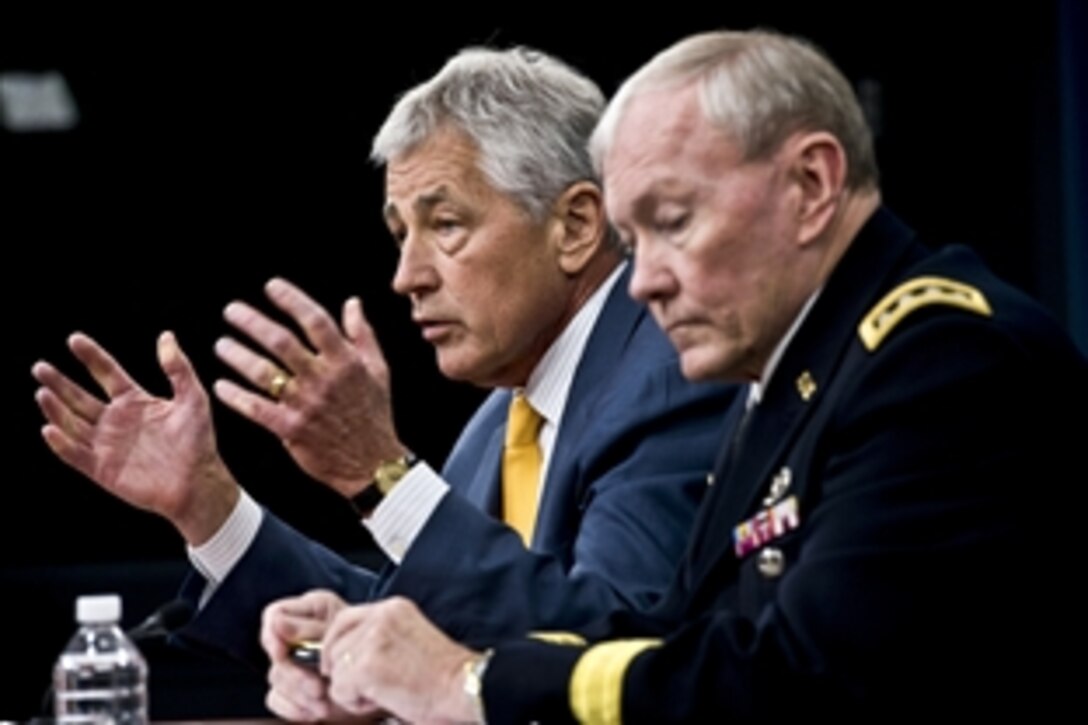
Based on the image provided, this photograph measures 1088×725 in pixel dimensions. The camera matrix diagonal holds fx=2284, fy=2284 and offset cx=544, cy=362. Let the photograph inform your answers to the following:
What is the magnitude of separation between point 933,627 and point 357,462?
2.46ft

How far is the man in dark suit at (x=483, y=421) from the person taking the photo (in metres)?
2.38

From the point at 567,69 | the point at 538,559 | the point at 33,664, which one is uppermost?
the point at 567,69

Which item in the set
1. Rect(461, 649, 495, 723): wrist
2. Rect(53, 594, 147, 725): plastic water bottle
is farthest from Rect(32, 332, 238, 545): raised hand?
Rect(461, 649, 495, 723): wrist

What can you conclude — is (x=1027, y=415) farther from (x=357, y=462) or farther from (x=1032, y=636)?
(x=357, y=462)

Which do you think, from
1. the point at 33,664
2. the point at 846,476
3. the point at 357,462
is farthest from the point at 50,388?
the point at 33,664

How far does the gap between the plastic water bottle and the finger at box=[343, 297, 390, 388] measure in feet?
1.12

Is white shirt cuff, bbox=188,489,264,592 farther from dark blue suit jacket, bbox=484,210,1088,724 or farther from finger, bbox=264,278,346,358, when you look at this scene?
dark blue suit jacket, bbox=484,210,1088,724

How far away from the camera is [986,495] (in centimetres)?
187

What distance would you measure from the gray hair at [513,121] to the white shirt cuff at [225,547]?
509 mm

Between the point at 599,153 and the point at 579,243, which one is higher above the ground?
the point at 599,153

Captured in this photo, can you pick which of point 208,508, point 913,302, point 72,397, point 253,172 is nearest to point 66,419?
point 72,397

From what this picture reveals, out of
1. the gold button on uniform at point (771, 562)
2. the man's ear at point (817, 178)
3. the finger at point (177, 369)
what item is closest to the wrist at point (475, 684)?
the gold button on uniform at point (771, 562)

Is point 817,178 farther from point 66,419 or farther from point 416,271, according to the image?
point 66,419

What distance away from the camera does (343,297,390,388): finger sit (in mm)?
2268
